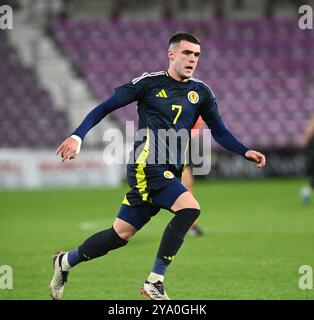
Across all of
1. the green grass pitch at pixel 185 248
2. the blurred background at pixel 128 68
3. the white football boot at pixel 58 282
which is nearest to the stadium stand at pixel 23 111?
the blurred background at pixel 128 68

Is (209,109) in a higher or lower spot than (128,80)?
lower

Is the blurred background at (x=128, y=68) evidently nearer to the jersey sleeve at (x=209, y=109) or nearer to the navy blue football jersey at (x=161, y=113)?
the jersey sleeve at (x=209, y=109)

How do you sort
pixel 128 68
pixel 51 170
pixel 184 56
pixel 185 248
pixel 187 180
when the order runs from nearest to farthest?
pixel 184 56
pixel 185 248
pixel 187 180
pixel 51 170
pixel 128 68

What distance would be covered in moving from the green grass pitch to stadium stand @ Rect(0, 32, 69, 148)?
19.7 ft

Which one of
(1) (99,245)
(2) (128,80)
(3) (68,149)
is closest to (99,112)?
(3) (68,149)

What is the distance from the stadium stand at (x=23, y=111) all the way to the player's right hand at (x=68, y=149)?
17868 mm

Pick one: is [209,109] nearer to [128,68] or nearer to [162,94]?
[162,94]

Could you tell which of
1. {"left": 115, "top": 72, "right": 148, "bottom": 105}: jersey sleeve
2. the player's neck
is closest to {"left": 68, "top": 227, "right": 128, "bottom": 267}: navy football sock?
{"left": 115, "top": 72, "right": 148, "bottom": 105}: jersey sleeve

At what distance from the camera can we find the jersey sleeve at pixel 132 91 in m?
6.62

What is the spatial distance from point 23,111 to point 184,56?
19591 millimetres

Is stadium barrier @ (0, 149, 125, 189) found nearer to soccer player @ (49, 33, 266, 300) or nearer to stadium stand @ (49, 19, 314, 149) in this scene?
stadium stand @ (49, 19, 314, 149)

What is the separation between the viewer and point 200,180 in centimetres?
2375

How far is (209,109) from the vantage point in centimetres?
699

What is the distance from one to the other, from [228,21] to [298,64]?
3005 millimetres
